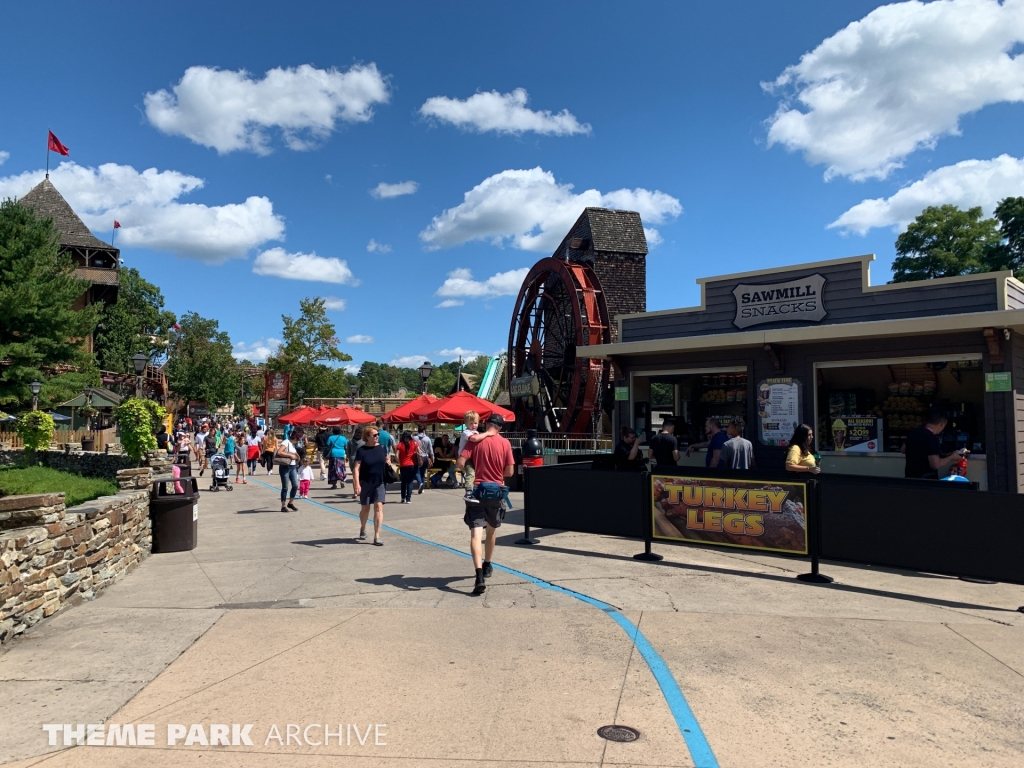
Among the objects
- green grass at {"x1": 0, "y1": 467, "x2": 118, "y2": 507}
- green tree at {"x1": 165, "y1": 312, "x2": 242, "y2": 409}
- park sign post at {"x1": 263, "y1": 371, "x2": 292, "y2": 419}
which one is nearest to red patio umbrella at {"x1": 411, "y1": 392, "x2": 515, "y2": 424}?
green grass at {"x1": 0, "y1": 467, "x2": 118, "y2": 507}

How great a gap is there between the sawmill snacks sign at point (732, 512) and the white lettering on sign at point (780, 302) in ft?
19.5

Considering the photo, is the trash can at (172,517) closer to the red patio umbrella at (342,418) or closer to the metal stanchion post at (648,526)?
the metal stanchion post at (648,526)

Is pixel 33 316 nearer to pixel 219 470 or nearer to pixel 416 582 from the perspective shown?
pixel 219 470

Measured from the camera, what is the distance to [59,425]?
3903 cm

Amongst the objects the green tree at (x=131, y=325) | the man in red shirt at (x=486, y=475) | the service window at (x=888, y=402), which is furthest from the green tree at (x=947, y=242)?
the green tree at (x=131, y=325)

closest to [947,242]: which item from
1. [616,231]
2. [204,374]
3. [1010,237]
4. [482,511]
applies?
[1010,237]

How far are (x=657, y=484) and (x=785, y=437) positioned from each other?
4933mm

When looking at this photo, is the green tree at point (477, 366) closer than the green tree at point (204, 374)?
No

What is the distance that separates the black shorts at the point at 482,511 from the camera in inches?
273

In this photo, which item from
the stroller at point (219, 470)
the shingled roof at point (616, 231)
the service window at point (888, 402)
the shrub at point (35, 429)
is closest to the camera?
the service window at point (888, 402)

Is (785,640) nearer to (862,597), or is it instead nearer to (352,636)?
(862,597)

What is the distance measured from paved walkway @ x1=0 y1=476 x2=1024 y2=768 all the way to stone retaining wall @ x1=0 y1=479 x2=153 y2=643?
194 millimetres

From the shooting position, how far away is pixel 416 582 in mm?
7238

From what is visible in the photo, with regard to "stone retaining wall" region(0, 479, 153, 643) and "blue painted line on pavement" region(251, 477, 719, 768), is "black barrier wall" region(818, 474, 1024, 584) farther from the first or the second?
"stone retaining wall" region(0, 479, 153, 643)
